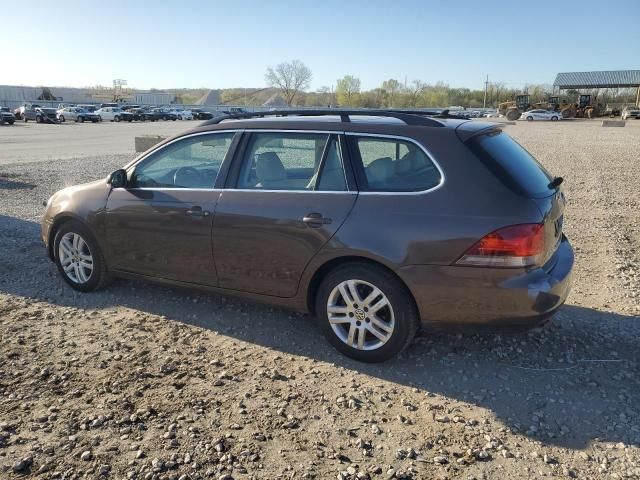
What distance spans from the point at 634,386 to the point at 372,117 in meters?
2.66

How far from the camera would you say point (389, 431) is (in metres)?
A: 3.05

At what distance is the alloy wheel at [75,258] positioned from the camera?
5035 mm

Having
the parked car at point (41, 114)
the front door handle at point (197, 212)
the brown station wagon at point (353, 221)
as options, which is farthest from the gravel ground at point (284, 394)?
the parked car at point (41, 114)

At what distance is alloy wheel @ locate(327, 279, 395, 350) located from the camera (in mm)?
3643

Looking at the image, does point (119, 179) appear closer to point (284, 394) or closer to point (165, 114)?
point (284, 394)

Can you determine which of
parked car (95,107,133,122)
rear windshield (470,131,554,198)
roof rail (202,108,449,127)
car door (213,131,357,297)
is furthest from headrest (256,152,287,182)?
parked car (95,107,133,122)

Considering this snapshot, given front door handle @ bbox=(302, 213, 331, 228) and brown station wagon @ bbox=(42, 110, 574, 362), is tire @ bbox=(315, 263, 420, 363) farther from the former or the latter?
front door handle @ bbox=(302, 213, 331, 228)

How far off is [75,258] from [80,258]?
68 mm

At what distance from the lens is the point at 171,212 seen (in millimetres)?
4383

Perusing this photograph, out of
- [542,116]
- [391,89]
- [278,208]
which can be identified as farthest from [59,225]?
[391,89]

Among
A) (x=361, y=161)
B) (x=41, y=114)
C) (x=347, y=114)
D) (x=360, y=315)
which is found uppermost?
(x=41, y=114)

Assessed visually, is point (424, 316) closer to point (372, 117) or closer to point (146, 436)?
point (372, 117)

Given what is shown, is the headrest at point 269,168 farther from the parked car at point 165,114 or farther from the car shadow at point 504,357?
the parked car at point 165,114

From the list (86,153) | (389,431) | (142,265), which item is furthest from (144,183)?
(86,153)
